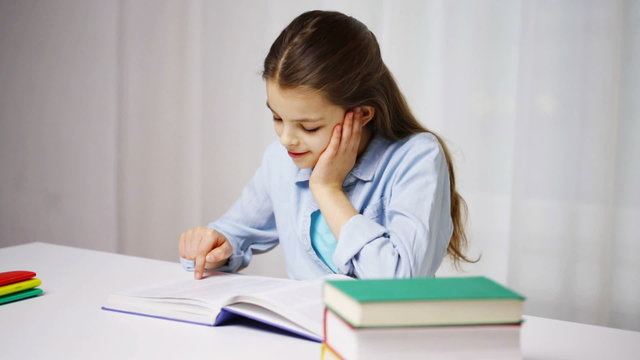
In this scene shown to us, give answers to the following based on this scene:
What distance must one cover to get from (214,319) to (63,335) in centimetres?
21

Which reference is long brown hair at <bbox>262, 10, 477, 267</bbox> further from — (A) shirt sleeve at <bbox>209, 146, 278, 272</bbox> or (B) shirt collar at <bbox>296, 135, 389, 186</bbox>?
(A) shirt sleeve at <bbox>209, 146, 278, 272</bbox>

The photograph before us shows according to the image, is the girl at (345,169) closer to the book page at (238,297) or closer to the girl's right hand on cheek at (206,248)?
the girl's right hand on cheek at (206,248)

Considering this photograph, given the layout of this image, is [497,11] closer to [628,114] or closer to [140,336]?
[628,114]

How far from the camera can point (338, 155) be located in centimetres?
121

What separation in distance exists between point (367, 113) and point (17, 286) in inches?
29.0

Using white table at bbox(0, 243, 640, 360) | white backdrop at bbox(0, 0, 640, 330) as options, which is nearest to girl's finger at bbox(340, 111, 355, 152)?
white table at bbox(0, 243, 640, 360)

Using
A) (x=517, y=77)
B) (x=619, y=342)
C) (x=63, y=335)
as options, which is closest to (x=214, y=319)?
(x=63, y=335)

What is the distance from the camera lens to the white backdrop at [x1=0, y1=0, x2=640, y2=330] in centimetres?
195

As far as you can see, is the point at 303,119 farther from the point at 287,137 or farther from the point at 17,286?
the point at 17,286

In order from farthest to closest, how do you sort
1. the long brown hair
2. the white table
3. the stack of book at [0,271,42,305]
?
the long brown hair
the stack of book at [0,271,42,305]
the white table

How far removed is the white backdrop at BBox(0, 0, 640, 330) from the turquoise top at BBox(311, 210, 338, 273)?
0.98m

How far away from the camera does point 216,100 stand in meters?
2.66

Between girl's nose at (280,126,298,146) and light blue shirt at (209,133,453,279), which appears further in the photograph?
girl's nose at (280,126,298,146)

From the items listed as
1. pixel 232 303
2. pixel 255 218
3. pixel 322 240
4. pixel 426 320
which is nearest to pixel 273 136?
pixel 255 218
